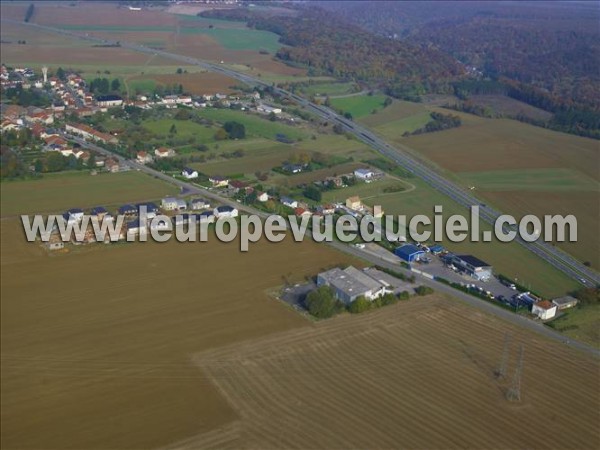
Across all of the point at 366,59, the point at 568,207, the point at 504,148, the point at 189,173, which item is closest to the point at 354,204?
the point at 189,173

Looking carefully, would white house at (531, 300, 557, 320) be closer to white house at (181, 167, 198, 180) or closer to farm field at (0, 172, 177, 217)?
farm field at (0, 172, 177, 217)

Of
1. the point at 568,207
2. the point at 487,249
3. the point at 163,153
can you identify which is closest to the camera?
the point at 487,249

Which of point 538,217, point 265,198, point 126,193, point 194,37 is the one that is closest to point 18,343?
point 126,193

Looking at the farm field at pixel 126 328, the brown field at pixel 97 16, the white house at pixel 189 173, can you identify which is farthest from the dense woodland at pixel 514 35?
the farm field at pixel 126 328

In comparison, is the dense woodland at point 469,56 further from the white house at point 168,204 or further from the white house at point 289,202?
the white house at point 168,204

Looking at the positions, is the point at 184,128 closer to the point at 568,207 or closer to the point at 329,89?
the point at 329,89
